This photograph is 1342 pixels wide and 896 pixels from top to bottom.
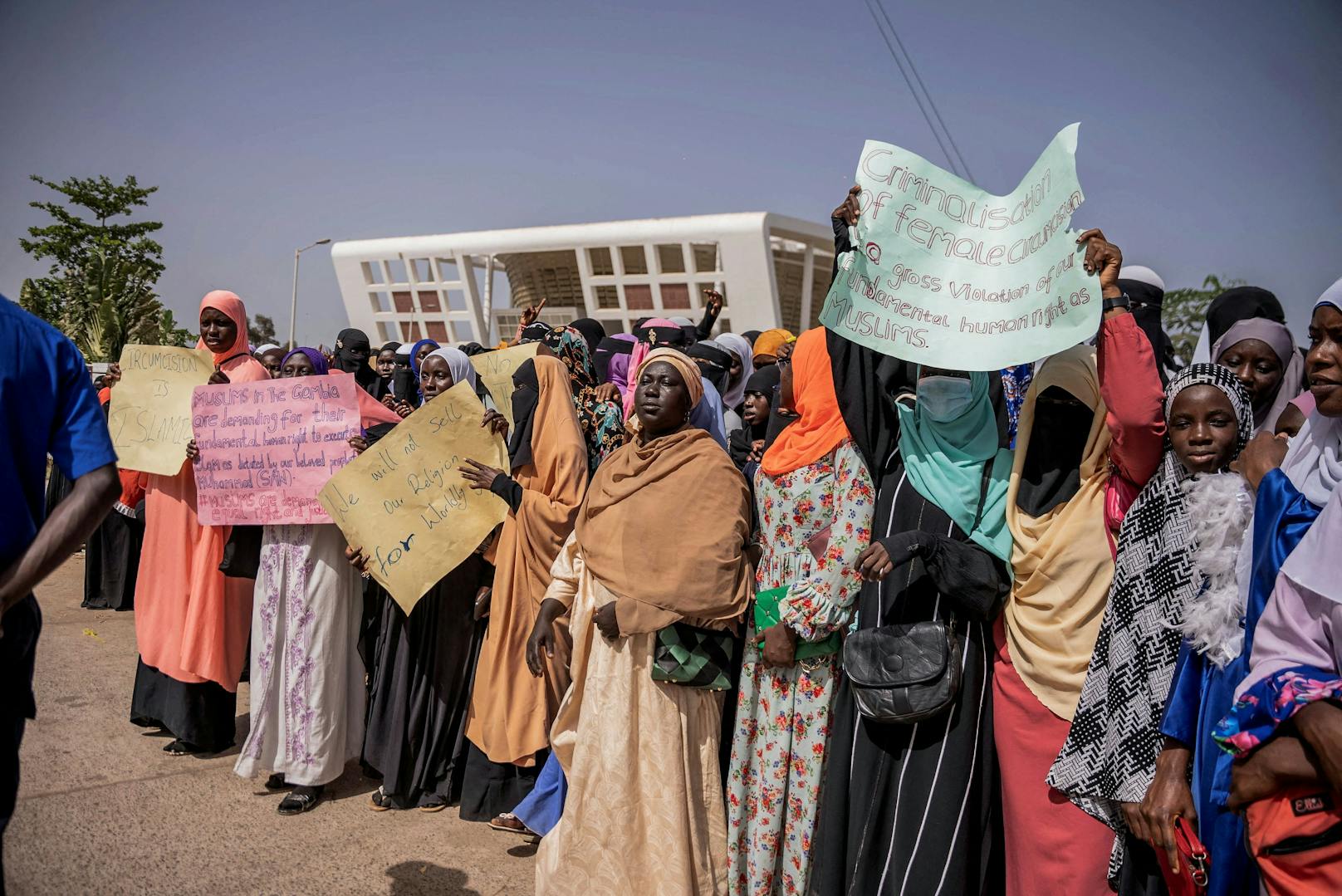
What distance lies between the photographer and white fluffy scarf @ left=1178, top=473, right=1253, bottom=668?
2.06 metres

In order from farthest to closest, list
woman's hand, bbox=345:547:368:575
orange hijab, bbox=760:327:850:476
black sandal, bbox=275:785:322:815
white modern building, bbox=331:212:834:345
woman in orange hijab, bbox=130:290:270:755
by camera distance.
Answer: white modern building, bbox=331:212:834:345
woman in orange hijab, bbox=130:290:270:755
black sandal, bbox=275:785:322:815
woman's hand, bbox=345:547:368:575
orange hijab, bbox=760:327:850:476

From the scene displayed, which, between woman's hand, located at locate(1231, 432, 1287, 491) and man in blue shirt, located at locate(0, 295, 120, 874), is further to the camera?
woman's hand, located at locate(1231, 432, 1287, 491)

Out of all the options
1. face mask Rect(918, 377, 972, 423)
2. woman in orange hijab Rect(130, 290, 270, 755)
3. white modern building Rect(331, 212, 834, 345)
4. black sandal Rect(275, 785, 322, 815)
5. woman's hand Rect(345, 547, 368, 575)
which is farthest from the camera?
white modern building Rect(331, 212, 834, 345)

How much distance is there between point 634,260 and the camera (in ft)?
129

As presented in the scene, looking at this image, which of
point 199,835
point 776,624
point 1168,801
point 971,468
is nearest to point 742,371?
point 776,624

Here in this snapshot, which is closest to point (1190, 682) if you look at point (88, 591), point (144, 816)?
point (144, 816)

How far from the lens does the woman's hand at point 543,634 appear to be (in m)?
3.59

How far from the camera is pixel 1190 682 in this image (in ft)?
6.98

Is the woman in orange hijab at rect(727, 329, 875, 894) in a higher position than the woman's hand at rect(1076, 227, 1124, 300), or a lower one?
lower

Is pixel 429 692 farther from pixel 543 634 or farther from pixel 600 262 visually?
pixel 600 262

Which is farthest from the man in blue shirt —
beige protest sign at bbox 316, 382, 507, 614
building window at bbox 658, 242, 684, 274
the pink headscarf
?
building window at bbox 658, 242, 684, 274

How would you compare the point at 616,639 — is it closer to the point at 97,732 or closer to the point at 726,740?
the point at 726,740

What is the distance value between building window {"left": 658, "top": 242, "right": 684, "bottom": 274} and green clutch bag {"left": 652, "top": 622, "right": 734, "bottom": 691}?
3594cm

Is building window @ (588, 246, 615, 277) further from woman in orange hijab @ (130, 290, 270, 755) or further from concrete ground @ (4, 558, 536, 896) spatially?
concrete ground @ (4, 558, 536, 896)
